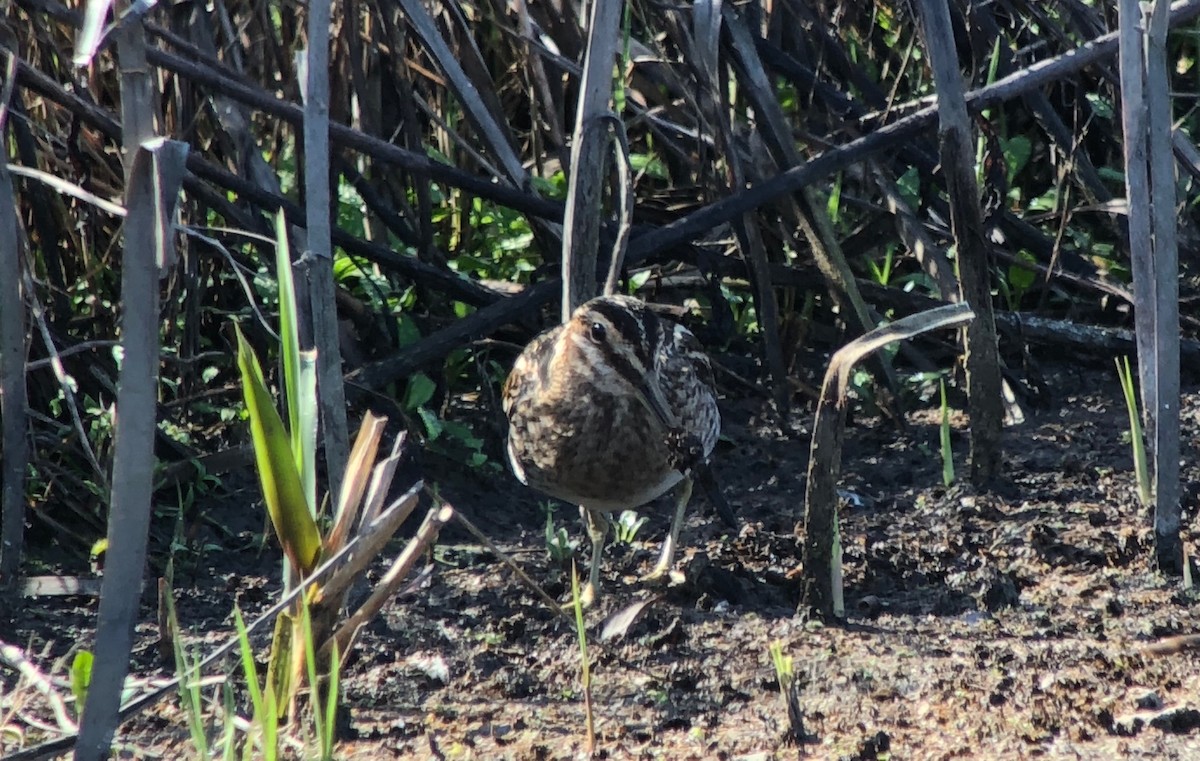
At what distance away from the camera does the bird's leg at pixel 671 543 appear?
4.24 m

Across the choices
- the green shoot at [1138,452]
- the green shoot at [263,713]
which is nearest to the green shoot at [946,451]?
the green shoot at [1138,452]

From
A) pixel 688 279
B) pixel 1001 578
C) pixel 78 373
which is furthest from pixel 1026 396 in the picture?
pixel 78 373

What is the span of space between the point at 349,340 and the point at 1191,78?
3.73 m

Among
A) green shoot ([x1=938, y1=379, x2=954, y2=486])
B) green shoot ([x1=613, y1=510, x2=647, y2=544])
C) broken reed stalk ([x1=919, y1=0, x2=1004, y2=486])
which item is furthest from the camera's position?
green shoot ([x1=613, y1=510, x2=647, y2=544])

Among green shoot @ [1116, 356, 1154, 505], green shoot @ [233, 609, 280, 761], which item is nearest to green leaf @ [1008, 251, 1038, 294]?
green shoot @ [1116, 356, 1154, 505]

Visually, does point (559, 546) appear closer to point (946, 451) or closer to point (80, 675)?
point (946, 451)

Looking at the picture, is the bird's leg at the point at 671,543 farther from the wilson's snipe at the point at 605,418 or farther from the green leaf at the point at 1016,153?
the green leaf at the point at 1016,153

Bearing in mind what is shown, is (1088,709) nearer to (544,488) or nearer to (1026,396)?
(544,488)

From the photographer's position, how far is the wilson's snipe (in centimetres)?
402

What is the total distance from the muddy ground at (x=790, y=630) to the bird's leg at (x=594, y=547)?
5 cm

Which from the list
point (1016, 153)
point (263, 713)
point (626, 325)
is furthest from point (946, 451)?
point (263, 713)

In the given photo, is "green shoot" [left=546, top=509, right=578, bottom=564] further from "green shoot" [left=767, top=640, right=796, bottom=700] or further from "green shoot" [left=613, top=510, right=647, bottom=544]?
"green shoot" [left=767, top=640, right=796, bottom=700]

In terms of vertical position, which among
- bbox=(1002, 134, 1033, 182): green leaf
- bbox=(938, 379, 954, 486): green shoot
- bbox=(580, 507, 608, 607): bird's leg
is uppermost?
bbox=(1002, 134, 1033, 182): green leaf

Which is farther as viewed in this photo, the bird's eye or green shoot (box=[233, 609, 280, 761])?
the bird's eye
